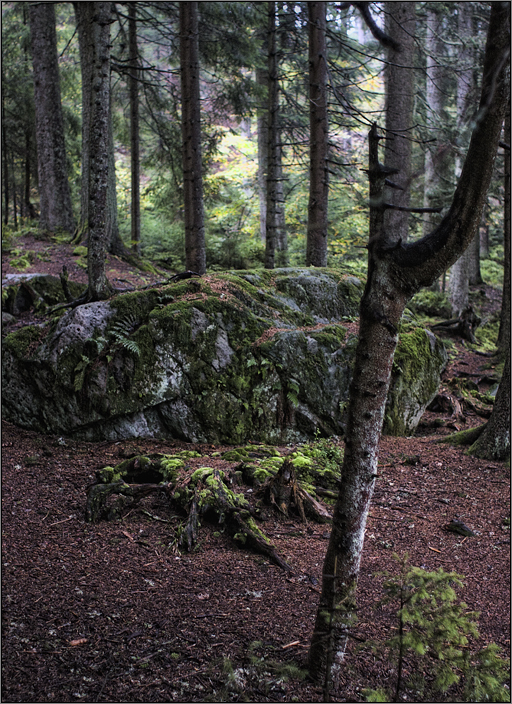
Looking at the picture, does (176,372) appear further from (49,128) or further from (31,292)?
(49,128)

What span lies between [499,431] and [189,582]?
4.83 meters

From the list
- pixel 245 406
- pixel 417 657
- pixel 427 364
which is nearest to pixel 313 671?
pixel 417 657

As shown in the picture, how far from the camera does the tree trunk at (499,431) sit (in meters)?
6.52

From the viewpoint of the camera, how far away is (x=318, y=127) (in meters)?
9.77

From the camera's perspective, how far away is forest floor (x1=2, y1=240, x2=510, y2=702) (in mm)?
2941

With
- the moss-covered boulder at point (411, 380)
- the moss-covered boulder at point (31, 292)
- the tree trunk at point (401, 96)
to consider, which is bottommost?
the moss-covered boulder at point (411, 380)

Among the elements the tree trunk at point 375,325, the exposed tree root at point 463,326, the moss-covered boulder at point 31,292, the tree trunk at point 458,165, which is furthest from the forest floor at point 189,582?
the tree trunk at point 458,165

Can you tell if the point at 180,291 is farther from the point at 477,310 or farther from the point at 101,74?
the point at 477,310

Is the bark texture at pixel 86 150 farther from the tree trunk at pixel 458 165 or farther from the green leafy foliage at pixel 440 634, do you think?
the tree trunk at pixel 458 165

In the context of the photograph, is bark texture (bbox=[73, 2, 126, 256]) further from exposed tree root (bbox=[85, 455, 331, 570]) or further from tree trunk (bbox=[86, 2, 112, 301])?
exposed tree root (bbox=[85, 455, 331, 570])

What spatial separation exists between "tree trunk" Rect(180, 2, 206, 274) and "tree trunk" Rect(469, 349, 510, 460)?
556cm

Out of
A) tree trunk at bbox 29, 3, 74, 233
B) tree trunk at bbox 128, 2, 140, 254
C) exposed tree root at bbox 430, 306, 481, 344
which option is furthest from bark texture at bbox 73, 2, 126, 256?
exposed tree root at bbox 430, 306, 481, 344

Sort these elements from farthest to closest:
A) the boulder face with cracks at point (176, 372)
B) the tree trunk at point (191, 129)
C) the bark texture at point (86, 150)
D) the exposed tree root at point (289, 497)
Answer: the bark texture at point (86, 150)
the tree trunk at point (191, 129)
the boulder face with cracks at point (176, 372)
the exposed tree root at point (289, 497)

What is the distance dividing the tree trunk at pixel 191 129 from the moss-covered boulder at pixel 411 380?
4.11 metres
